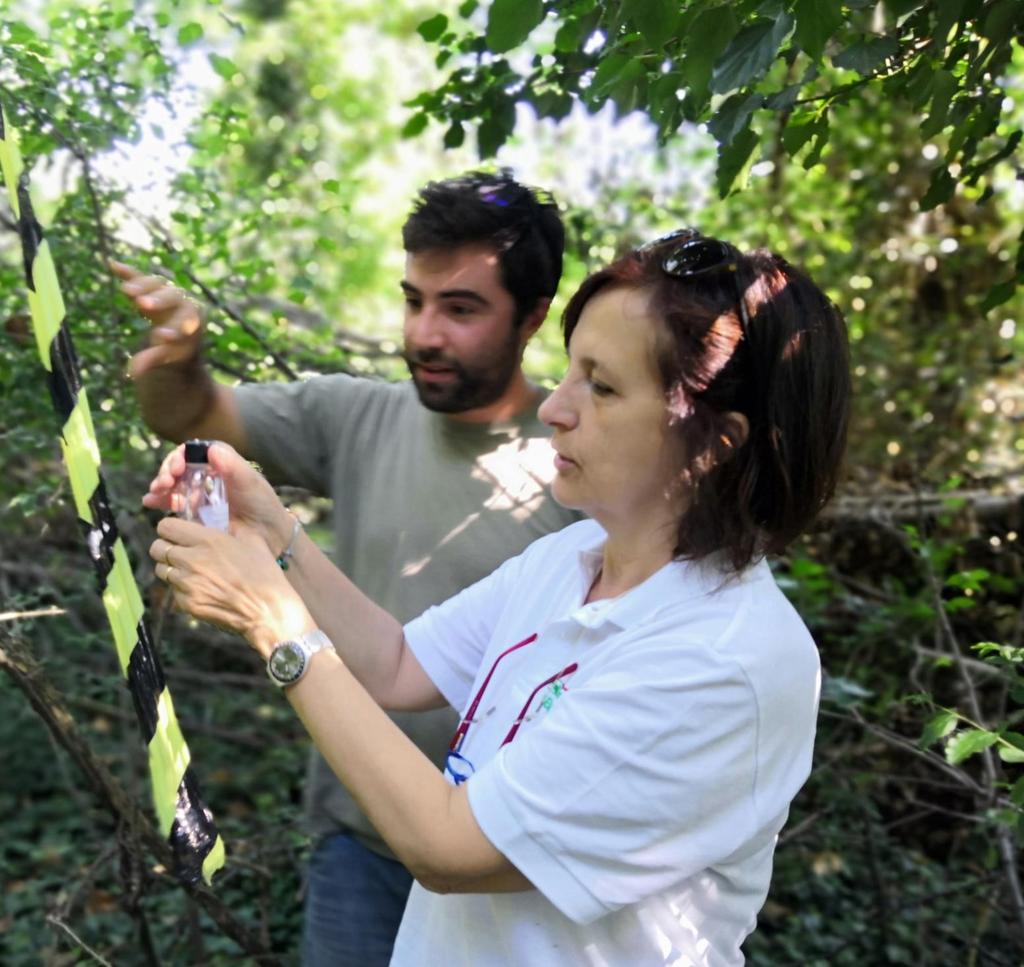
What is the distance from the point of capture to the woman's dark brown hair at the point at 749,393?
1.48 meters

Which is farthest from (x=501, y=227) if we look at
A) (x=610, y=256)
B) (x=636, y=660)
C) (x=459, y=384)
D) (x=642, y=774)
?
(x=610, y=256)

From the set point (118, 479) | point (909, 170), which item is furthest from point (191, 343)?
point (909, 170)

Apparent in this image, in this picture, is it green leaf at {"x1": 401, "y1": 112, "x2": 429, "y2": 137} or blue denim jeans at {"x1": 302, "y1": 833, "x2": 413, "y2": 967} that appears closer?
blue denim jeans at {"x1": 302, "y1": 833, "x2": 413, "y2": 967}

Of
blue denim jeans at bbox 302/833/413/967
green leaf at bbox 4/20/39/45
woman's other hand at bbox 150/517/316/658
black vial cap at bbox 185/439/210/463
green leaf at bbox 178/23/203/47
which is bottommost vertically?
blue denim jeans at bbox 302/833/413/967

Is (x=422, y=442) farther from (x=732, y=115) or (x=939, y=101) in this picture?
(x=939, y=101)

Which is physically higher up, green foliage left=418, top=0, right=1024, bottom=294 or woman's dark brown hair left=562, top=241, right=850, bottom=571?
green foliage left=418, top=0, right=1024, bottom=294

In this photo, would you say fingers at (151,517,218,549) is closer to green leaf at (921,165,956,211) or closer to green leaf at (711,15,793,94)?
green leaf at (711,15,793,94)

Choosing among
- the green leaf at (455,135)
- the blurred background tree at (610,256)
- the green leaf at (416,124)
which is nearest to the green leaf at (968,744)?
the blurred background tree at (610,256)

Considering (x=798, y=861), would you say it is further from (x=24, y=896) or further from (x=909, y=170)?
(x=909, y=170)

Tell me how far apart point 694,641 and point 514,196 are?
4.26 ft

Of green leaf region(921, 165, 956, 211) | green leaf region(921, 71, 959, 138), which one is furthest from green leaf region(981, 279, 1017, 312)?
green leaf region(921, 71, 959, 138)

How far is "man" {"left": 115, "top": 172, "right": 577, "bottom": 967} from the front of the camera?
2.29 metres

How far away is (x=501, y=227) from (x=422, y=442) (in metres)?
0.44

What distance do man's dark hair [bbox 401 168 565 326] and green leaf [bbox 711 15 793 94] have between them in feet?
2.29
